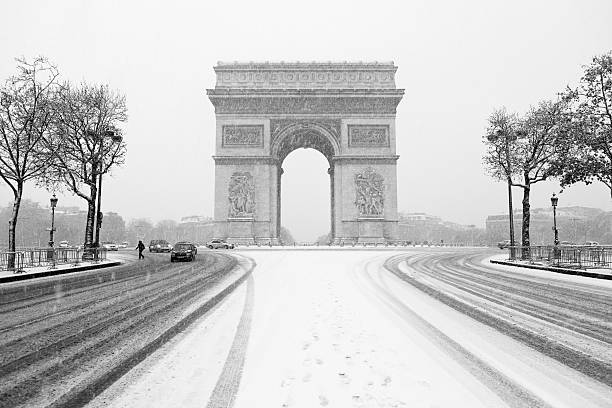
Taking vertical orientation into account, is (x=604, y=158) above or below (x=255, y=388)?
above

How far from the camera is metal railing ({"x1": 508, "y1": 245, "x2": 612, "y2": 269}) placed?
17.6 metres

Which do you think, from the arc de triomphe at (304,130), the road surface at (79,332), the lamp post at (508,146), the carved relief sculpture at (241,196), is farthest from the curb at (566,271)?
the carved relief sculpture at (241,196)

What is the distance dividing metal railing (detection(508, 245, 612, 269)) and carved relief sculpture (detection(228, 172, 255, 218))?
90.8ft

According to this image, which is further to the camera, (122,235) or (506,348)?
(122,235)

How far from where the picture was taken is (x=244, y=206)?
44688 millimetres

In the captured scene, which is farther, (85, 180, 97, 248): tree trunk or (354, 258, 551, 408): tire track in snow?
(85, 180, 97, 248): tree trunk

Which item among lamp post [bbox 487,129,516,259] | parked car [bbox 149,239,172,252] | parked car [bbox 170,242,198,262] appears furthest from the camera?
parked car [bbox 149,239,172,252]

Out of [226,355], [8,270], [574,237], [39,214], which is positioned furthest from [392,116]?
[39,214]

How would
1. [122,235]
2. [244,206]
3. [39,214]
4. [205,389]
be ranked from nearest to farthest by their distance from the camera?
[205,389], [244,206], [39,214], [122,235]

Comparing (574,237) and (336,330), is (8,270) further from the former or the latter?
(574,237)

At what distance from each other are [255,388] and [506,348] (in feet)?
10.4

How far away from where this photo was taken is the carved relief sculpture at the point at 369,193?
146ft

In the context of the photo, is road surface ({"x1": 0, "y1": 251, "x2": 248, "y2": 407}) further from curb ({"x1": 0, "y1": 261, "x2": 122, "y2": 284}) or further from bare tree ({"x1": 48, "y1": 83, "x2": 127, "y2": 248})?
bare tree ({"x1": 48, "y1": 83, "x2": 127, "y2": 248})

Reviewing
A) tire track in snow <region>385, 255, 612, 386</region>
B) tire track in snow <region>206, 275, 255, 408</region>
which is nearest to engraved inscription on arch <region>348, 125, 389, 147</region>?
tire track in snow <region>385, 255, 612, 386</region>
